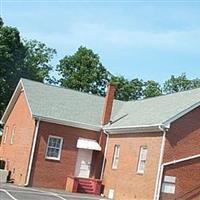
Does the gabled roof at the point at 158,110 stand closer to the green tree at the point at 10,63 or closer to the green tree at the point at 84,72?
the green tree at the point at 10,63

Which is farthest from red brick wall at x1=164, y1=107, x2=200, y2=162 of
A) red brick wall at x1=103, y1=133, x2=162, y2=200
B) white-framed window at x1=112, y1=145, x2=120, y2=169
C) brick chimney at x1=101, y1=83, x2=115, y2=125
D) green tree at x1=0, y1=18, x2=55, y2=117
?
green tree at x1=0, y1=18, x2=55, y2=117

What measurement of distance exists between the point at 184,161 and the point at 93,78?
39.2 metres

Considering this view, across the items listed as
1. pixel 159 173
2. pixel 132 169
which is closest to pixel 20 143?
pixel 132 169

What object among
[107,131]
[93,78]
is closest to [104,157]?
[107,131]

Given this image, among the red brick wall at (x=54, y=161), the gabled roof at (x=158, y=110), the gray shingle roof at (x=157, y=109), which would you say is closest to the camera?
the gabled roof at (x=158, y=110)

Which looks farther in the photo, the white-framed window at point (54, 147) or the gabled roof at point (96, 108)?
the white-framed window at point (54, 147)

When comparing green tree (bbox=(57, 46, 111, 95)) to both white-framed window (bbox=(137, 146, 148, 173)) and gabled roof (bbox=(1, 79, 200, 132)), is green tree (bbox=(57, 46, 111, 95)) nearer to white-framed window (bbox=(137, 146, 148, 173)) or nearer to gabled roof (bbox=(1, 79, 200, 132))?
gabled roof (bbox=(1, 79, 200, 132))

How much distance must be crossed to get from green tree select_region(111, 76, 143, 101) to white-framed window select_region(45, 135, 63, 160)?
1266 inches

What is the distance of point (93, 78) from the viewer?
66500 mm

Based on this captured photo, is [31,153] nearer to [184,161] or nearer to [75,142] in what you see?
[75,142]

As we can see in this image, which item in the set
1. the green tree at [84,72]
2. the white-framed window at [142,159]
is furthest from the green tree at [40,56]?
the white-framed window at [142,159]

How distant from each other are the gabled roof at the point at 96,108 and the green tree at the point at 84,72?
81.2 ft

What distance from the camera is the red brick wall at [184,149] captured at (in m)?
27.9

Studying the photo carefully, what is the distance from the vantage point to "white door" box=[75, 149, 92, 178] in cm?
3569
